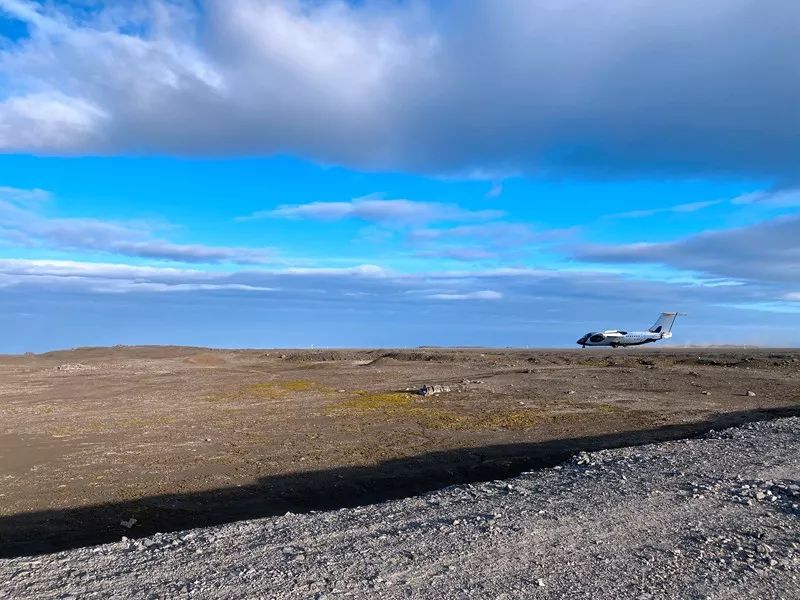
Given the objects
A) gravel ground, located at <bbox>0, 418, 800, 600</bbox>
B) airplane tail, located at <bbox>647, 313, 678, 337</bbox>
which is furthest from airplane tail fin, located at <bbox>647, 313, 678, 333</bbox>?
gravel ground, located at <bbox>0, 418, 800, 600</bbox>

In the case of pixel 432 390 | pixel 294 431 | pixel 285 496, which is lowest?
pixel 285 496

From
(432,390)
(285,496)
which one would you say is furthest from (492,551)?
(432,390)

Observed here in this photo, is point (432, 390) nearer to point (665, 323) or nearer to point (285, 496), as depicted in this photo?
point (285, 496)

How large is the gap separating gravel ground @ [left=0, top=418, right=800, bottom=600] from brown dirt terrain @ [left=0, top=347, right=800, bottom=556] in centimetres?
408

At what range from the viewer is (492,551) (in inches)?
275

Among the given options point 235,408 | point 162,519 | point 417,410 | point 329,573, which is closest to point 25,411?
point 235,408

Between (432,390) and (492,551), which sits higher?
(432,390)

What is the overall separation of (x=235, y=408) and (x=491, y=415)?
30.3 feet

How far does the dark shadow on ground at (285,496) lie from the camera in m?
11.1

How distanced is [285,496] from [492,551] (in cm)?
697

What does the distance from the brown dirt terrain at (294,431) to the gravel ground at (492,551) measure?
408cm

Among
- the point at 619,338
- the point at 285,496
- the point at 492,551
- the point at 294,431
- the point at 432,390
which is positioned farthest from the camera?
the point at 619,338

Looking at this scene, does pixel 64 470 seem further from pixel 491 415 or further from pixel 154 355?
pixel 154 355

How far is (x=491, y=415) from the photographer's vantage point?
73.0 ft
